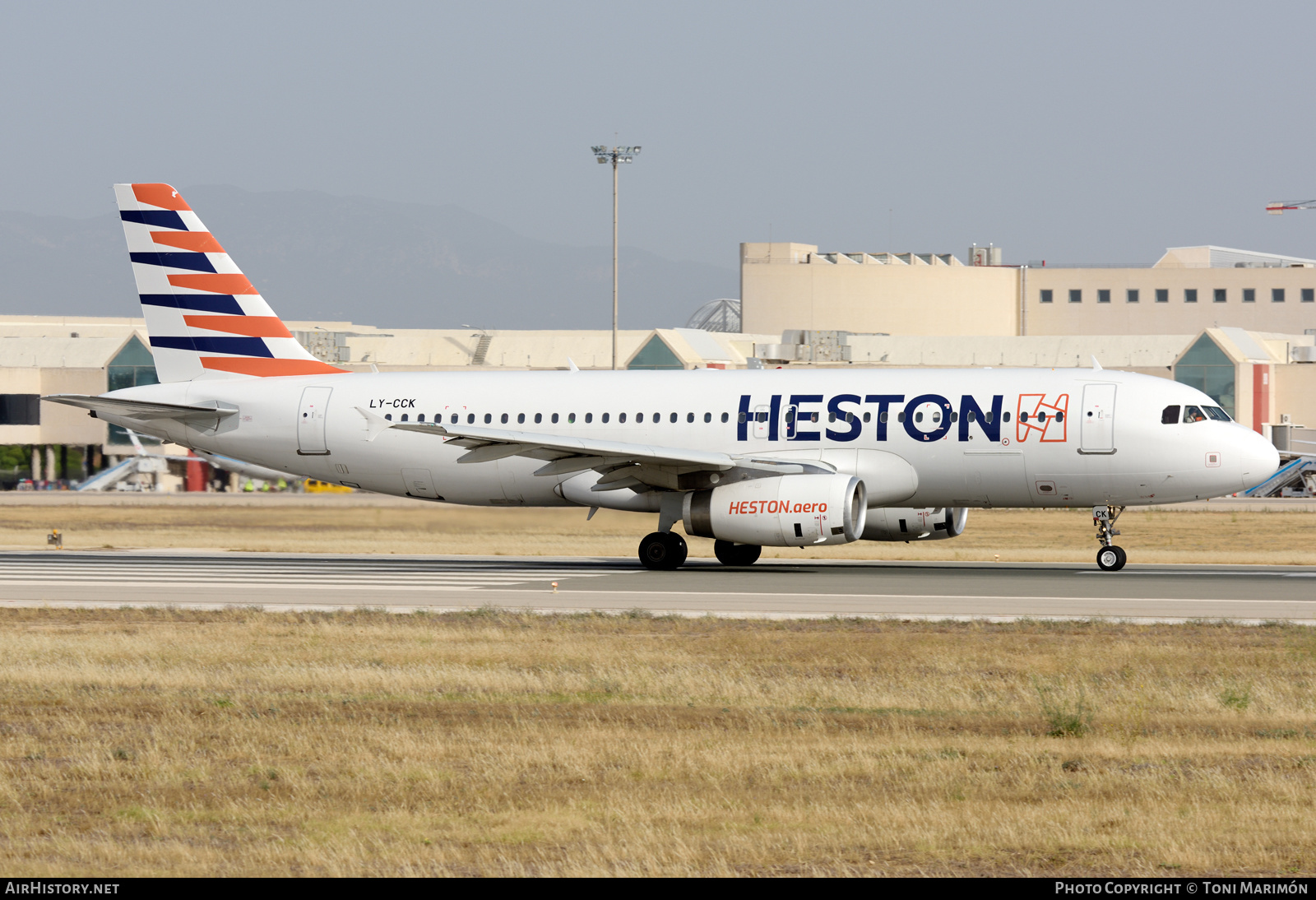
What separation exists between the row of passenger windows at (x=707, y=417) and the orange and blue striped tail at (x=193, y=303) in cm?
357

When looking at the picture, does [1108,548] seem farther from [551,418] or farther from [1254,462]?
[551,418]

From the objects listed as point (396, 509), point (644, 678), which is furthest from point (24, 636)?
point (396, 509)

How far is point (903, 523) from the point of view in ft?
101

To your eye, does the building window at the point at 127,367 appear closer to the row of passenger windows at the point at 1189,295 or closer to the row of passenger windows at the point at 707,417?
the row of passenger windows at the point at 707,417

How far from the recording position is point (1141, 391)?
28438 mm

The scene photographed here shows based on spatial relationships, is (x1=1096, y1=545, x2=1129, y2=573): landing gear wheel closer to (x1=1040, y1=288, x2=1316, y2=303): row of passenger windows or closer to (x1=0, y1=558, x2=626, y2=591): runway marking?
(x1=0, y1=558, x2=626, y2=591): runway marking

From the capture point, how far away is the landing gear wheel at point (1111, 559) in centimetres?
2902

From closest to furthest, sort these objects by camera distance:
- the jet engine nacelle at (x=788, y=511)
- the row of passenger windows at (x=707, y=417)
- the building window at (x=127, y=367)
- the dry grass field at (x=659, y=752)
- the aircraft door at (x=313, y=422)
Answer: the dry grass field at (x=659, y=752), the jet engine nacelle at (x=788, y=511), the row of passenger windows at (x=707, y=417), the aircraft door at (x=313, y=422), the building window at (x=127, y=367)

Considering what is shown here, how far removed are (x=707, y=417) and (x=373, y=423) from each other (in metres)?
6.87

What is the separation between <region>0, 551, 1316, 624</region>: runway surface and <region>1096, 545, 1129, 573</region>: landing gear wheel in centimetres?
24

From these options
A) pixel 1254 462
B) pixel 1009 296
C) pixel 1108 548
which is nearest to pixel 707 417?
pixel 1108 548

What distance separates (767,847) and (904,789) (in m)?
1.84

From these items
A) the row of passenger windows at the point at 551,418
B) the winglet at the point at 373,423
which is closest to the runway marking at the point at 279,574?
the winglet at the point at 373,423

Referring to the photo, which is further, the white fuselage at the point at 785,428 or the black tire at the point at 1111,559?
the black tire at the point at 1111,559
